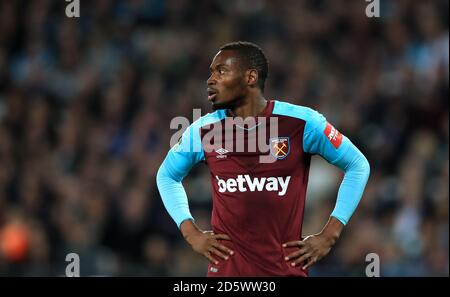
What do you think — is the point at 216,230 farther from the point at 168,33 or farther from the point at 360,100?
the point at 168,33

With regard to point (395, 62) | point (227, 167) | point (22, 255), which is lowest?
point (22, 255)

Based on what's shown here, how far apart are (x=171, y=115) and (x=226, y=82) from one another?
4742 mm

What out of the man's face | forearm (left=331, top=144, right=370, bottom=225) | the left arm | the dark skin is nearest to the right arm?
the dark skin

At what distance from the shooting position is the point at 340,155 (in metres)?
4.86

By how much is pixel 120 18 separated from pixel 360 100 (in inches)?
135

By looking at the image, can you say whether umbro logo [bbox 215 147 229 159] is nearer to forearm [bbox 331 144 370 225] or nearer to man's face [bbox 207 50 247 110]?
man's face [bbox 207 50 247 110]

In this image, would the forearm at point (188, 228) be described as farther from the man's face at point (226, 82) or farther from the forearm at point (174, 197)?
the man's face at point (226, 82)

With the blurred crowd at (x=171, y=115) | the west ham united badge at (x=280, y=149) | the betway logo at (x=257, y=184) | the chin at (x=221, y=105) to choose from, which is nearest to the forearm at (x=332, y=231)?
the betway logo at (x=257, y=184)

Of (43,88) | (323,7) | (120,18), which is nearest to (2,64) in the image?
(43,88)

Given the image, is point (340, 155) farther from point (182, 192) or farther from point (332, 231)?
point (182, 192)

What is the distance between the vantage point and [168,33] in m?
10.8

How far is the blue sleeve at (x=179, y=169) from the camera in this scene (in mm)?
4945

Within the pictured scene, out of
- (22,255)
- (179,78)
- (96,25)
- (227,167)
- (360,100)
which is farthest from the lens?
(96,25)

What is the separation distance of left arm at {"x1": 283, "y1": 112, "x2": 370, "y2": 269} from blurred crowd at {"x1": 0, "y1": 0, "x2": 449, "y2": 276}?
258 cm
